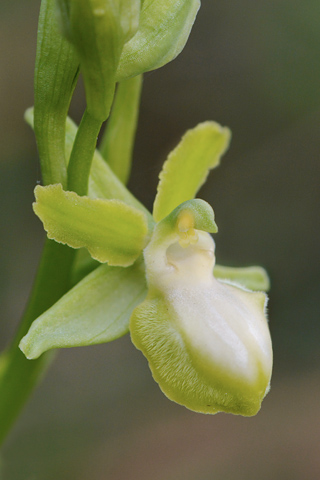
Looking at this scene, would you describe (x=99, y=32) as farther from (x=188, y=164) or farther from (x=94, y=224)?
(x=188, y=164)

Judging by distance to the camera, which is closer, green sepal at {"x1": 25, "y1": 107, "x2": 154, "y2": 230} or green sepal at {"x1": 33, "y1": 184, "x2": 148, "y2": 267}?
green sepal at {"x1": 33, "y1": 184, "x2": 148, "y2": 267}

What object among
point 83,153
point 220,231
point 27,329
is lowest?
point 220,231

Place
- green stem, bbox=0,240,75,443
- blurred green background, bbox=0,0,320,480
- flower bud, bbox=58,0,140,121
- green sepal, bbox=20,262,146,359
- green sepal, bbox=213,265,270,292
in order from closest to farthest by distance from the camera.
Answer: flower bud, bbox=58,0,140,121 < green sepal, bbox=20,262,146,359 < green stem, bbox=0,240,75,443 < green sepal, bbox=213,265,270,292 < blurred green background, bbox=0,0,320,480

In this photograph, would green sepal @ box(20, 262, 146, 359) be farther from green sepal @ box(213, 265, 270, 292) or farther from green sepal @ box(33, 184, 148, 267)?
green sepal @ box(213, 265, 270, 292)

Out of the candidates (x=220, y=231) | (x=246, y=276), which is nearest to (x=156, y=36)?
(x=246, y=276)

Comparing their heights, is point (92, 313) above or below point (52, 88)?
below

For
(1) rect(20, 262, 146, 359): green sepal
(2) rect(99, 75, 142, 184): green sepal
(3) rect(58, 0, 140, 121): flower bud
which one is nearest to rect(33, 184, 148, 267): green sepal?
(1) rect(20, 262, 146, 359): green sepal

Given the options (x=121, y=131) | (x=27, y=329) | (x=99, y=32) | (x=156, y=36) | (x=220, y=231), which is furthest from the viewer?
(x=220, y=231)
